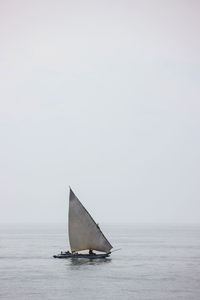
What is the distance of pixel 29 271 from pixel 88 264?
10293mm

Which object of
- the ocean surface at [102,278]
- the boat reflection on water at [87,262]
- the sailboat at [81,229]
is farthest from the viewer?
the boat reflection on water at [87,262]

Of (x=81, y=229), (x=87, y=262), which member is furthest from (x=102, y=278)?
(x=87, y=262)

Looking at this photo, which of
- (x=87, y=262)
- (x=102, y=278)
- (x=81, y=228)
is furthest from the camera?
(x=87, y=262)

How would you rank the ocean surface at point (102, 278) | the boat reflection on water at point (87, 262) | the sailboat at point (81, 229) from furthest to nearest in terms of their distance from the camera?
the boat reflection on water at point (87, 262) → the sailboat at point (81, 229) → the ocean surface at point (102, 278)

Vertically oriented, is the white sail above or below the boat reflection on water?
above

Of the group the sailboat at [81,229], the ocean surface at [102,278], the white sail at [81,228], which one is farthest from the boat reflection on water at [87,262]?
the white sail at [81,228]

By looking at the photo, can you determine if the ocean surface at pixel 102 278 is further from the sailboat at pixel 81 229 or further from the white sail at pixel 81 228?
the white sail at pixel 81 228

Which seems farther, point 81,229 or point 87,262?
point 87,262

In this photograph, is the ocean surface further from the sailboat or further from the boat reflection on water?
the sailboat

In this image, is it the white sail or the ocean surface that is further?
the white sail

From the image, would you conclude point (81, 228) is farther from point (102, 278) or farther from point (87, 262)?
point (102, 278)

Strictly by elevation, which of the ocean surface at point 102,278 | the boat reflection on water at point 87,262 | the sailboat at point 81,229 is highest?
the sailboat at point 81,229

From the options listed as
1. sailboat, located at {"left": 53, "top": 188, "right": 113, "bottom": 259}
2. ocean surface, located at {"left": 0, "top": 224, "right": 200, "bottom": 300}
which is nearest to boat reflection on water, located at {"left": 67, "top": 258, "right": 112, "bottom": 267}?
ocean surface, located at {"left": 0, "top": 224, "right": 200, "bottom": 300}

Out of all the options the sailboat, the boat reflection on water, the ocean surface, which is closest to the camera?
the ocean surface
